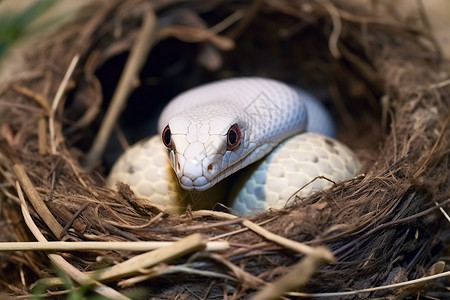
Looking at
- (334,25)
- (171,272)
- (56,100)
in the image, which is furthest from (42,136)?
(334,25)

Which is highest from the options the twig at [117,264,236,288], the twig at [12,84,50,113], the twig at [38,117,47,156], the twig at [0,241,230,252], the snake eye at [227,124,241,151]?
the twig at [12,84,50,113]

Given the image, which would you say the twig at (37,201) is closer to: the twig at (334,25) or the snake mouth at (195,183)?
the snake mouth at (195,183)

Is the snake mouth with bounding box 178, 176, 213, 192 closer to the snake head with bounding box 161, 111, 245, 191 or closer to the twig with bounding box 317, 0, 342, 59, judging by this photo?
the snake head with bounding box 161, 111, 245, 191

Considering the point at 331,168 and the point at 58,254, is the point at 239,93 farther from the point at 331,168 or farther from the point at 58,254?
the point at 58,254

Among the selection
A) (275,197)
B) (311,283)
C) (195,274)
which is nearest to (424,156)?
(275,197)

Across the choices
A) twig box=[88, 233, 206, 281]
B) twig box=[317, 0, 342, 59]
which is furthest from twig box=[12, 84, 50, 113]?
twig box=[317, 0, 342, 59]

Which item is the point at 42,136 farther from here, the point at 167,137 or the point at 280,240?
the point at 280,240
